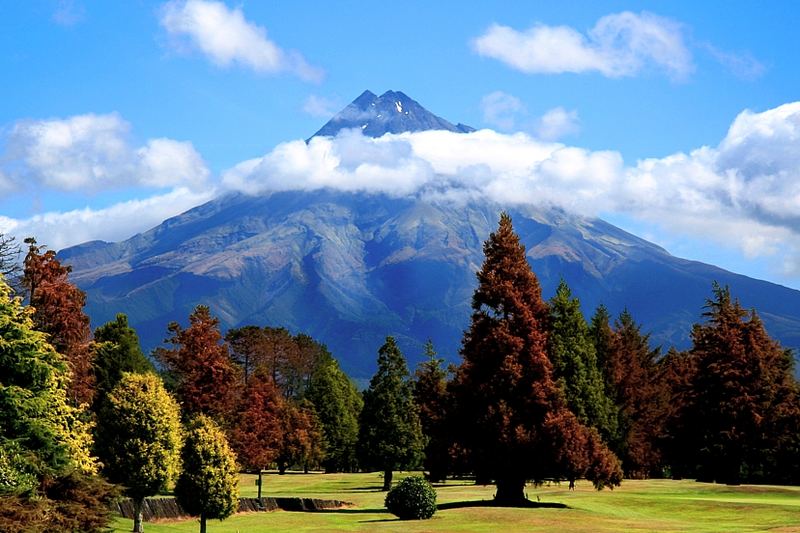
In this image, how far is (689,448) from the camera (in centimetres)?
8175

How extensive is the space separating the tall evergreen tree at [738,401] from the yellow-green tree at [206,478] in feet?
145

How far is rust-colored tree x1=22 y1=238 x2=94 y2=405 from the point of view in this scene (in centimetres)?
5191

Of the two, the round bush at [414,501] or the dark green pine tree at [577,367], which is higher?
the dark green pine tree at [577,367]

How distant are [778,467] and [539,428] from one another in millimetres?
37169

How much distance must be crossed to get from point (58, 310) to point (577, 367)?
36511 millimetres

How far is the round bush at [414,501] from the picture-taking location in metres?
51.3

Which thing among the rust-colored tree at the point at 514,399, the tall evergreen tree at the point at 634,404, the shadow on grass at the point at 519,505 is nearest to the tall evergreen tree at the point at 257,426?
the shadow on grass at the point at 519,505

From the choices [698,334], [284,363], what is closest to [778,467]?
[698,334]

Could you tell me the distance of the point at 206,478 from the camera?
159ft

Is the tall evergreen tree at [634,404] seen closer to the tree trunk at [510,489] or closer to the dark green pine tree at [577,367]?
the dark green pine tree at [577,367]

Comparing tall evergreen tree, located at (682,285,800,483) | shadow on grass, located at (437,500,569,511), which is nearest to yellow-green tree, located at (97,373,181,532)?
shadow on grass, located at (437,500,569,511)

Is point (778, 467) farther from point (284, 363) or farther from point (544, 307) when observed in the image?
point (284, 363)

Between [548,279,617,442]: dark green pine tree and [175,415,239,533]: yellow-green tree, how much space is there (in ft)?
80.9

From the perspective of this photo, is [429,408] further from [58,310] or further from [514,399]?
[58,310]
